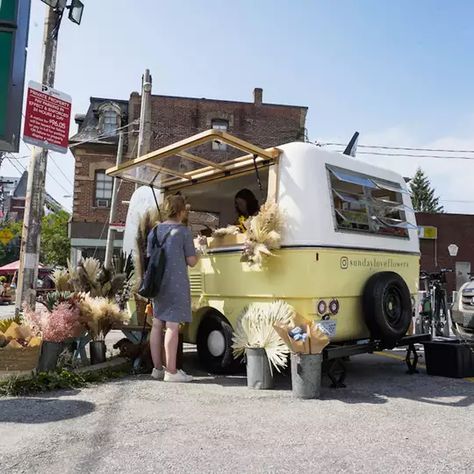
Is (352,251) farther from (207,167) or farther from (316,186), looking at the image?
(207,167)

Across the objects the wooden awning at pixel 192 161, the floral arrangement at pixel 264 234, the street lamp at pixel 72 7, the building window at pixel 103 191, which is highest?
the building window at pixel 103 191

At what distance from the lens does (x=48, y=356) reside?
5176 millimetres

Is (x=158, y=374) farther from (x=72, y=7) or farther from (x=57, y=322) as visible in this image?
(x=72, y=7)

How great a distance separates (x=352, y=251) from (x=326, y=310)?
0.73 m

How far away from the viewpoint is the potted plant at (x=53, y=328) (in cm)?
513

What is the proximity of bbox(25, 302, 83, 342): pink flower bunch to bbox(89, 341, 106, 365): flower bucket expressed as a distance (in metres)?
0.47

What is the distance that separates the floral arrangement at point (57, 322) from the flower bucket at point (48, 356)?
2.1 inches

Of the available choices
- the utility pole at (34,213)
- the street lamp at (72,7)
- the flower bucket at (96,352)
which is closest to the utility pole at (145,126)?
the street lamp at (72,7)

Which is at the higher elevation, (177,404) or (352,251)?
(352,251)

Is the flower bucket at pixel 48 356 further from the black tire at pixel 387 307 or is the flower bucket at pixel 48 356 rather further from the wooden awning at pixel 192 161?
the black tire at pixel 387 307

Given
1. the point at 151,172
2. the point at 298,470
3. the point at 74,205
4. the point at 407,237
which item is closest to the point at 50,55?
the point at 151,172

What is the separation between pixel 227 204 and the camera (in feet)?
26.6

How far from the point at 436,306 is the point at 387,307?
3767 millimetres

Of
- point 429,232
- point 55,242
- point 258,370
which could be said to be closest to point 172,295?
point 258,370
